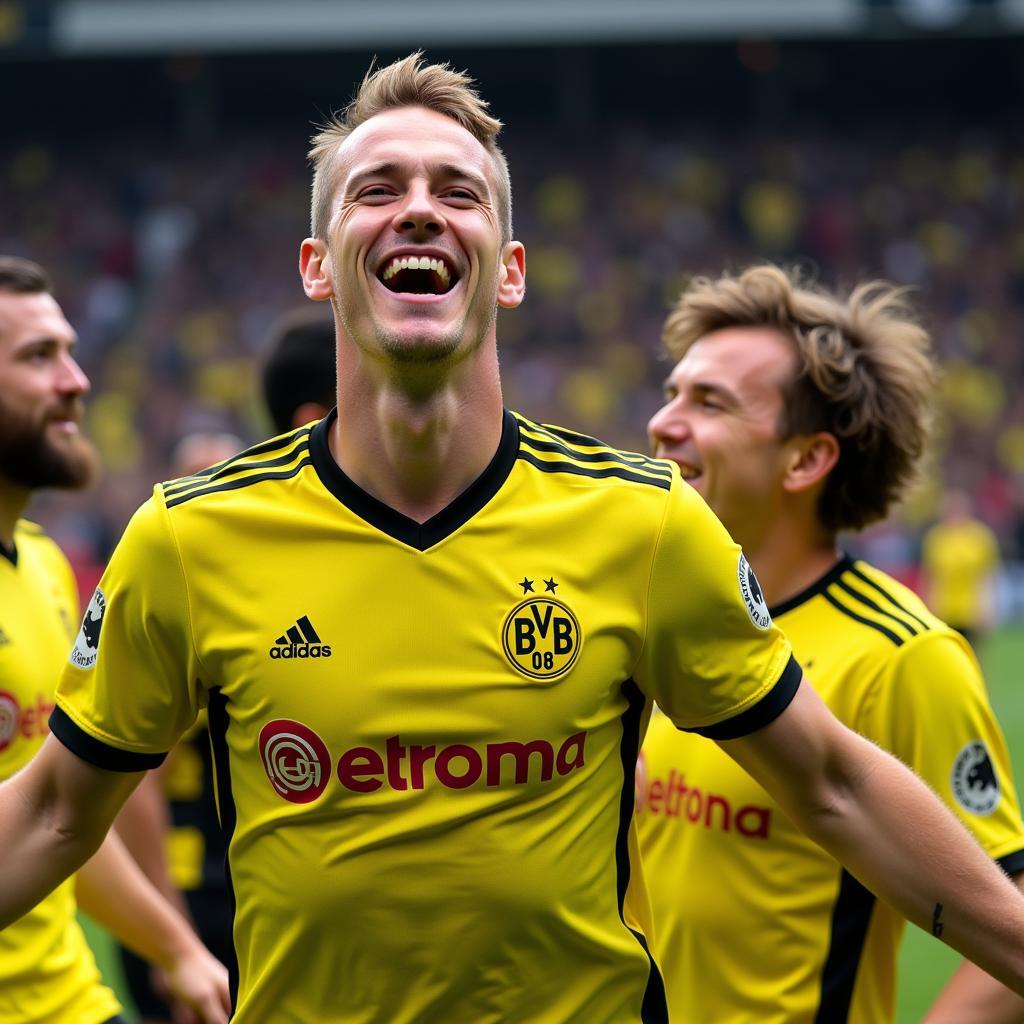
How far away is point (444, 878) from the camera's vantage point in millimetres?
2445

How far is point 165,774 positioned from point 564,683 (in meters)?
3.19

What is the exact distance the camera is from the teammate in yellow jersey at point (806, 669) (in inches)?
123

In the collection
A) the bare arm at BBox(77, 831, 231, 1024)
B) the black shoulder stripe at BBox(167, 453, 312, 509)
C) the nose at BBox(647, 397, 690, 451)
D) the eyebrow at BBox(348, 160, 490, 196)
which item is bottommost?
the bare arm at BBox(77, 831, 231, 1024)

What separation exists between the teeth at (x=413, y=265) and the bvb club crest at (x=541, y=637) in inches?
22.0

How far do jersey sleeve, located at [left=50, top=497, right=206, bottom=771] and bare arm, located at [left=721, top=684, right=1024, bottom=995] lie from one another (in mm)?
924

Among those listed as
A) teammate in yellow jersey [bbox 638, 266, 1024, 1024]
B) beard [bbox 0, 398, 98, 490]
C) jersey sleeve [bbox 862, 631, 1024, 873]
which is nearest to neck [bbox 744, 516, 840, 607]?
teammate in yellow jersey [bbox 638, 266, 1024, 1024]

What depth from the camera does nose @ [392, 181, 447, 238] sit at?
253 centimetres

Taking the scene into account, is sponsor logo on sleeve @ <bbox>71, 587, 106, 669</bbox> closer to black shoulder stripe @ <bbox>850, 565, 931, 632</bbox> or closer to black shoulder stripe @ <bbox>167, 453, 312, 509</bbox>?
black shoulder stripe @ <bbox>167, 453, 312, 509</bbox>

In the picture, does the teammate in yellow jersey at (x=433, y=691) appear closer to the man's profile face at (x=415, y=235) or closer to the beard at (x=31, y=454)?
the man's profile face at (x=415, y=235)

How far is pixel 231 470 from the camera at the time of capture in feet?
8.64

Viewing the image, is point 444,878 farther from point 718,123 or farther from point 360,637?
point 718,123

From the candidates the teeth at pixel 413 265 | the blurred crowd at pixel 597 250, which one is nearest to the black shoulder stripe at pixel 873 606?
the teeth at pixel 413 265

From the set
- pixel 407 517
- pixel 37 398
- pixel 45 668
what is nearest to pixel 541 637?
pixel 407 517

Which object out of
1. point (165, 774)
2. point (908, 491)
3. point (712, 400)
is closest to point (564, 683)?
point (712, 400)
